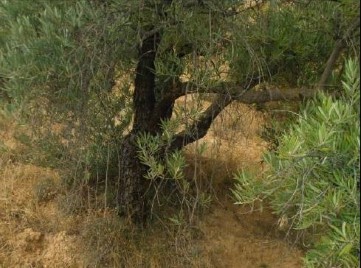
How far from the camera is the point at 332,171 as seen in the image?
2.49 metres

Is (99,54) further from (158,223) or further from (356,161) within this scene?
(158,223)

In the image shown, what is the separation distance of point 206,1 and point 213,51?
0.42m

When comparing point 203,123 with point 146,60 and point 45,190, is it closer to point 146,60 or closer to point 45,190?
point 146,60

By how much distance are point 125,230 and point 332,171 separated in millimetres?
3004

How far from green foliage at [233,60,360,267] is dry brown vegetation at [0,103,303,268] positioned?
5.59 ft

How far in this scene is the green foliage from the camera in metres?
2.37

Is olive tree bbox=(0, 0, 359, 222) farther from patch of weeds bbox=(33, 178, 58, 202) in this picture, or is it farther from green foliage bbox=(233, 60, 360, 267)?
patch of weeds bbox=(33, 178, 58, 202)

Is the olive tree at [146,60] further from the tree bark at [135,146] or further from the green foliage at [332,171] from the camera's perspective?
the green foliage at [332,171]

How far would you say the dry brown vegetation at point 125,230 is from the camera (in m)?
4.93

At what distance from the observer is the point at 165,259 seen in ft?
16.5

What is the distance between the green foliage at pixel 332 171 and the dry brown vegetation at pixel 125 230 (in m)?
1.70

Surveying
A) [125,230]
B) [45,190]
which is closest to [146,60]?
[125,230]

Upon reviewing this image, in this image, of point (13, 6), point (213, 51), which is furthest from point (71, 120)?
point (213, 51)

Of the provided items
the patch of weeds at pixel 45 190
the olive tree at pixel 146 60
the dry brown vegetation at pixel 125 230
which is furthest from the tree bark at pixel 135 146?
the patch of weeds at pixel 45 190
